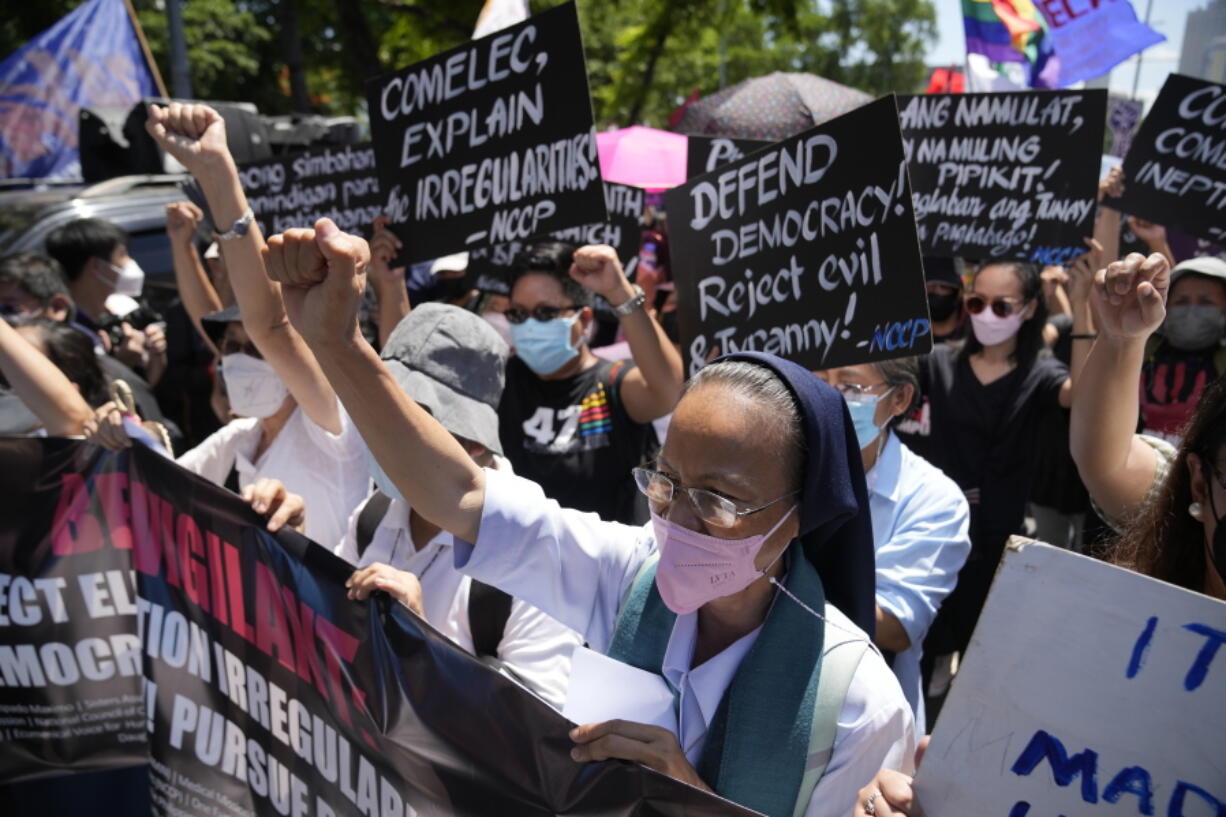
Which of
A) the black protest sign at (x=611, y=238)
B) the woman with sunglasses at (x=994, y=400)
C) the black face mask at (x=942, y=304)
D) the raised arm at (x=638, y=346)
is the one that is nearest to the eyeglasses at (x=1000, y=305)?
the woman with sunglasses at (x=994, y=400)

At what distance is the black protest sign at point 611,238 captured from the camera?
14.7 feet

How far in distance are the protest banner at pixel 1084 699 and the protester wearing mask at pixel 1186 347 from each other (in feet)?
10.7

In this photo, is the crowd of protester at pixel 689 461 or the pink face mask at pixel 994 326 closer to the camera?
the crowd of protester at pixel 689 461

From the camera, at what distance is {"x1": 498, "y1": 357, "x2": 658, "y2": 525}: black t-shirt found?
141 inches

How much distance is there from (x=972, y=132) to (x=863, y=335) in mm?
2323

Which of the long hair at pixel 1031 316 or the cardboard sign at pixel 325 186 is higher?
the cardboard sign at pixel 325 186

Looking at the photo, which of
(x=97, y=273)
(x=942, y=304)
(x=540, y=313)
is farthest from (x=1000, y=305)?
(x=97, y=273)

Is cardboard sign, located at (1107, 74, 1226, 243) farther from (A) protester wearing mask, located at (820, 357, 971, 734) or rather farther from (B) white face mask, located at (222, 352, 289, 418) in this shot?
(B) white face mask, located at (222, 352, 289, 418)

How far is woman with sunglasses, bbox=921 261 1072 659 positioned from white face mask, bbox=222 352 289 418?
254 centimetres

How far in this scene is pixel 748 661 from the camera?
178 centimetres

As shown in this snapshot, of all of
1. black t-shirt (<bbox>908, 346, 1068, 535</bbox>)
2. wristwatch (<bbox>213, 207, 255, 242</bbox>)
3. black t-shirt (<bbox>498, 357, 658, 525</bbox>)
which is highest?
wristwatch (<bbox>213, 207, 255, 242</bbox>)

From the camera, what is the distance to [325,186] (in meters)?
4.71

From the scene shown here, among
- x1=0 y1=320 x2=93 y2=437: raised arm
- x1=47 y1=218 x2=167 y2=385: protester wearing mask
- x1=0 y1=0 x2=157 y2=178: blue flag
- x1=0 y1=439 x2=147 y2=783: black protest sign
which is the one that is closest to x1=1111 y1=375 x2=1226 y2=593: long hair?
x1=0 y1=439 x2=147 y2=783: black protest sign

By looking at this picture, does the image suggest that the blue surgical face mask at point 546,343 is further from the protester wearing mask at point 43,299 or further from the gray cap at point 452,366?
the protester wearing mask at point 43,299
